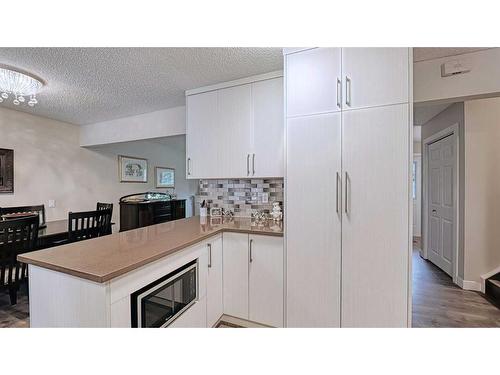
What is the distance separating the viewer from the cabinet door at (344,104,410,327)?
1.37m

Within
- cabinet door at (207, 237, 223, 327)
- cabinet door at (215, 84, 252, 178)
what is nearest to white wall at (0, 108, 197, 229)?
cabinet door at (215, 84, 252, 178)

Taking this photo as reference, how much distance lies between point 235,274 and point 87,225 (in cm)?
183

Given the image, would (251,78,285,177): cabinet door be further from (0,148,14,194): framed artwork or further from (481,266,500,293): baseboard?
(0,148,14,194): framed artwork

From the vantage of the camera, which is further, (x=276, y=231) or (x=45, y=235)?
(x=45, y=235)

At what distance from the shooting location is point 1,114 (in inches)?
113

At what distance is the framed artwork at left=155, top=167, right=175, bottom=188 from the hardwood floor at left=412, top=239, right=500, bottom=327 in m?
4.92

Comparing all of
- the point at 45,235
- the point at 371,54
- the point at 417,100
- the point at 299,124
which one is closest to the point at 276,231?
the point at 299,124

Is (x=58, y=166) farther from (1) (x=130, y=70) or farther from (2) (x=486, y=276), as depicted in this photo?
(2) (x=486, y=276)

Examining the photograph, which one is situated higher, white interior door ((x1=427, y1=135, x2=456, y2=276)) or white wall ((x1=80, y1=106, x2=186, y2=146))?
white wall ((x1=80, y1=106, x2=186, y2=146))

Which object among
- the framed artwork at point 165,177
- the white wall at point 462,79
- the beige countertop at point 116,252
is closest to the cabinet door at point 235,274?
the beige countertop at point 116,252

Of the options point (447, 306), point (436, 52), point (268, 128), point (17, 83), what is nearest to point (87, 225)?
point (17, 83)
